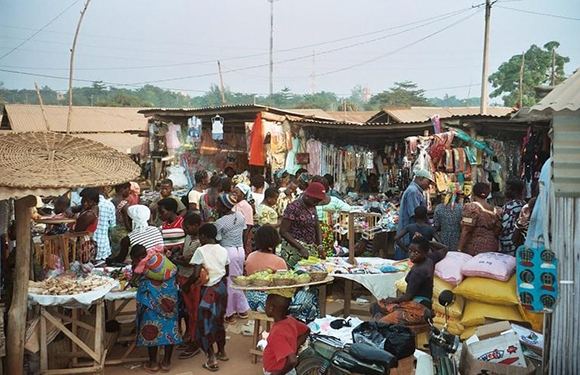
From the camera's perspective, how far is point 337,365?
11.5 ft

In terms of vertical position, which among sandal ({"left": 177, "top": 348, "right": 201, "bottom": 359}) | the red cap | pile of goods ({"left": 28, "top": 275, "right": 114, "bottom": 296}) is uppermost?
the red cap

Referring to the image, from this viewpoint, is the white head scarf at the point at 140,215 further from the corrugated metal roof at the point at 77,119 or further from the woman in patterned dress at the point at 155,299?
the corrugated metal roof at the point at 77,119

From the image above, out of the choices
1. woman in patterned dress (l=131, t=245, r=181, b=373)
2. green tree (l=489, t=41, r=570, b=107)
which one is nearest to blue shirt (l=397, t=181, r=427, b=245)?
woman in patterned dress (l=131, t=245, r=181, b=373)

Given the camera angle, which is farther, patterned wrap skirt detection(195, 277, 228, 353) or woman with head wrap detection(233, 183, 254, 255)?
woman with head wrap detection(233, 183, 254, 255)

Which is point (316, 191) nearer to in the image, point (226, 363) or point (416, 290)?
point (416, 290)

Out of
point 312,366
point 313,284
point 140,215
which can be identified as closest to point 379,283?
point 313,284

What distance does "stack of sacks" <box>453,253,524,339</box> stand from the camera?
15.7 ft

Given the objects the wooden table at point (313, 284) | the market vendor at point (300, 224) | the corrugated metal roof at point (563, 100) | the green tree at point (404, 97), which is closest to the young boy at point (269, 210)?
the market vendor at point (300, 224)

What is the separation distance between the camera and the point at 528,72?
32844 mm

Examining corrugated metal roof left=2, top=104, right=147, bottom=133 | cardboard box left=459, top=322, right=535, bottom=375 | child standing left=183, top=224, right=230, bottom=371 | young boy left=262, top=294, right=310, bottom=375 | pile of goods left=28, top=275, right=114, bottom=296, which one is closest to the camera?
young boy left=262, top=294, right=310, bottom=375

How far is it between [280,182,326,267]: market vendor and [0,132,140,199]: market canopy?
181cm

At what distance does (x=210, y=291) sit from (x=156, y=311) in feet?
1.83

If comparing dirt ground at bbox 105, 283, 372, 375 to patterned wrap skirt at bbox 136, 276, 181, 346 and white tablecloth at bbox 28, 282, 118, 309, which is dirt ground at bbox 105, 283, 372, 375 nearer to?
patterned wrap skirt at bbox 136, 276, 181, 346

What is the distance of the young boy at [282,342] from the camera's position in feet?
12.7
